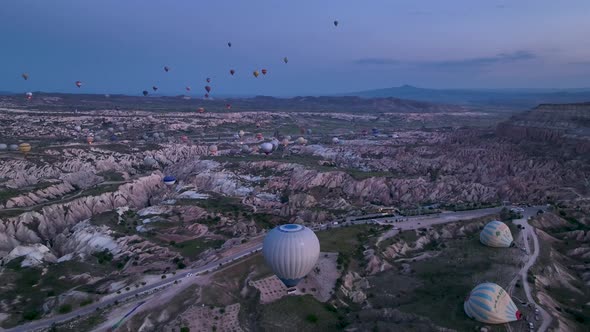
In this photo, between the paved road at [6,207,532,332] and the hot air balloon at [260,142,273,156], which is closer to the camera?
the paved road at [6,207,532,332]

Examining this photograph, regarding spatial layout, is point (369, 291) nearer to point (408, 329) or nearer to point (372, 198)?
point (408, 329)

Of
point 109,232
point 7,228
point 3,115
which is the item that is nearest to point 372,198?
point 109,232

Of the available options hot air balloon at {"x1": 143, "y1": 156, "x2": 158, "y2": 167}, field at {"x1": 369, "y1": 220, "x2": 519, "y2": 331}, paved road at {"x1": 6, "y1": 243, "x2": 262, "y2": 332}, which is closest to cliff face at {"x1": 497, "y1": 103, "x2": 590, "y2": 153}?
field at {"x1": 369, "y1": 220, "x2": 519, "y2": 331}

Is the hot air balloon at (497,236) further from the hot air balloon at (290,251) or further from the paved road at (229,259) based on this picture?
the hot air balloon at (290,251)

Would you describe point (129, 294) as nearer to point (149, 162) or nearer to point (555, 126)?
point (149, 162)

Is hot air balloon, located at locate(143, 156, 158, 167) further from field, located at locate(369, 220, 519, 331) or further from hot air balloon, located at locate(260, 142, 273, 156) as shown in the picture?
field, located at locate(369, 220, 519, 331)

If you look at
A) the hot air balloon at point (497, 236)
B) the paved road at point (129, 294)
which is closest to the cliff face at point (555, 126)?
the hot air balloon at point (497, 236)
